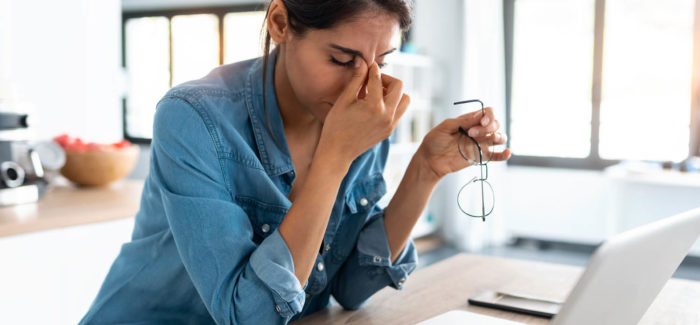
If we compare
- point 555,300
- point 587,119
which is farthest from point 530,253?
point 555,300

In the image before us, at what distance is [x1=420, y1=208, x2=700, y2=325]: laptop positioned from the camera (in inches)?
24.4

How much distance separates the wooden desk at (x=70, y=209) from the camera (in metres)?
1.71

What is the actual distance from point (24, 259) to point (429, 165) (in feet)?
3.85

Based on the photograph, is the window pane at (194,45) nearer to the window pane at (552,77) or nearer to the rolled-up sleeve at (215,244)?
the window pane at (552,77)

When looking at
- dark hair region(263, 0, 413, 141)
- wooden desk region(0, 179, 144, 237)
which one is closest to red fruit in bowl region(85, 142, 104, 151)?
wooden desk region(0, 179, 144, 237)

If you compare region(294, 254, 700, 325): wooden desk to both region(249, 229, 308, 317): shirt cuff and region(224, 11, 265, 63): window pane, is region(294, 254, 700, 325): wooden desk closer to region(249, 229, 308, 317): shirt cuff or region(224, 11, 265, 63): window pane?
region(249, 229, 308, 317): shirt cuff

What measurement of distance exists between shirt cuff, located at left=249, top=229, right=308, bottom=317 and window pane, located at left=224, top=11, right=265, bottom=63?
5.17 metres

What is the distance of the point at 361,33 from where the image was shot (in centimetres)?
98

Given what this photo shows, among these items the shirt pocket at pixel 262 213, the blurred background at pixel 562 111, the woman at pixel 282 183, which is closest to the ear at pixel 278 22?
the woman at pixel 282 183

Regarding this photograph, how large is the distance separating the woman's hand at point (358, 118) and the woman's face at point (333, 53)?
0.08 feet

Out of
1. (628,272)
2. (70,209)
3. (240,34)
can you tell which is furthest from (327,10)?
(240,34)

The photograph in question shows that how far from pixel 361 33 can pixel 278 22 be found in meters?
0.16

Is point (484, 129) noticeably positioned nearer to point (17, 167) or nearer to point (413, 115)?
point (17, 167)

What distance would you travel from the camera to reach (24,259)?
5.56 ft
